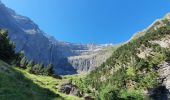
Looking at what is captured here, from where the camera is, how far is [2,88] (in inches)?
2512

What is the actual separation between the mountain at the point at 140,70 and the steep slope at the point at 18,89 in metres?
25.8

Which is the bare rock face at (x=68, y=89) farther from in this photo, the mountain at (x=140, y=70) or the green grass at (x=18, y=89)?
the green grass at (x=18, y=89)

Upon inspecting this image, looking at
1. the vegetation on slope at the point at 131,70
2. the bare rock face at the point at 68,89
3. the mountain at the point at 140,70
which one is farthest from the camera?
the vegetation on slope at the point at 131,70

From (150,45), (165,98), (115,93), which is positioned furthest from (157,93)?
(115,93)

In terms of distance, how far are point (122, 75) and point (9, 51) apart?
126ft

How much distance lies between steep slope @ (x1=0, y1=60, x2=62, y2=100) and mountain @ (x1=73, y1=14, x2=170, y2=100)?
84.7ft

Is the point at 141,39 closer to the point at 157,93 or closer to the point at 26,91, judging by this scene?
the point at 157,93

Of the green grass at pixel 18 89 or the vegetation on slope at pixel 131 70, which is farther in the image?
the vegetation on slope at pixel 131 70

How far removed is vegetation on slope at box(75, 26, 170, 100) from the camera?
104 meters

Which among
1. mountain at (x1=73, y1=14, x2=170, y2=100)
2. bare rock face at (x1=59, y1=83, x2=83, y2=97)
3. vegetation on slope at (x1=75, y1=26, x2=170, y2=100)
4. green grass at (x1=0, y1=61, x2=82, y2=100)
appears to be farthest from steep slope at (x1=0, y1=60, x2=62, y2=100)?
vegetation on slope at (x1=75, y1=26, x2=170, y2=100)

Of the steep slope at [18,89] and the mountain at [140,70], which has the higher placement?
the mountain at [140,70]

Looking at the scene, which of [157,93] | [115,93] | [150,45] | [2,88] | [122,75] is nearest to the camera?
[2,88]

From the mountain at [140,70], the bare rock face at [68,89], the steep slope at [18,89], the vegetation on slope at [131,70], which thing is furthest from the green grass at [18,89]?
the vegetation on slope at [131,70]

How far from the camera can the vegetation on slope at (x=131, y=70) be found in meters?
104
